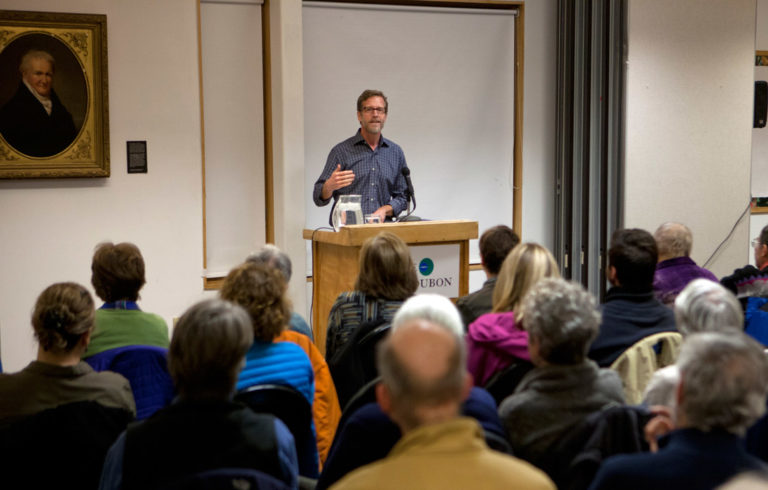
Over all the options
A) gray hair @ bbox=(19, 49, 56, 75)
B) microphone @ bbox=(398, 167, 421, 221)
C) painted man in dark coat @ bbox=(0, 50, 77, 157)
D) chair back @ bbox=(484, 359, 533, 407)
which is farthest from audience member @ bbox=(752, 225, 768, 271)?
gray hair @ bbox=(19, 49, 56, 75)

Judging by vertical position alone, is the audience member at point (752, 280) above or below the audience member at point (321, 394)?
above

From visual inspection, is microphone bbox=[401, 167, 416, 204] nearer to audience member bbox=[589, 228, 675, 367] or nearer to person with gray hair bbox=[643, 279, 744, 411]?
audience member bbox=[589, 228, 675, 367]

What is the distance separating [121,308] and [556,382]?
1691 mm

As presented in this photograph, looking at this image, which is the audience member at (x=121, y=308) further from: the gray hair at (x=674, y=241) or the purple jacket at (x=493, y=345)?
the gray hair at (x=674, y=241)

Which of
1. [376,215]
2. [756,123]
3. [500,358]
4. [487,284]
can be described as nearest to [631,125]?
[756,123]

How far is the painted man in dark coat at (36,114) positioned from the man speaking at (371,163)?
5.63 feet

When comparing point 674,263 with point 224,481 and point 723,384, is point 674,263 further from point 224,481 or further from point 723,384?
point 224,481

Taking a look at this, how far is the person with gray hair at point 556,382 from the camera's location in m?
2.05

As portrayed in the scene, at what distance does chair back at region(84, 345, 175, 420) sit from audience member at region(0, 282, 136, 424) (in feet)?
1.02

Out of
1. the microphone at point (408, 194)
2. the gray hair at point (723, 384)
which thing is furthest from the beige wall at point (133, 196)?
the gray hair at point (723, 384)

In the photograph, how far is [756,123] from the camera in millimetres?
6836

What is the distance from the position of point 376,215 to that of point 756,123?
359 centimetres

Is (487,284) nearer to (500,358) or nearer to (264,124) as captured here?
(500,358)

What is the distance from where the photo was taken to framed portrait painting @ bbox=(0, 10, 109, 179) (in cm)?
540
